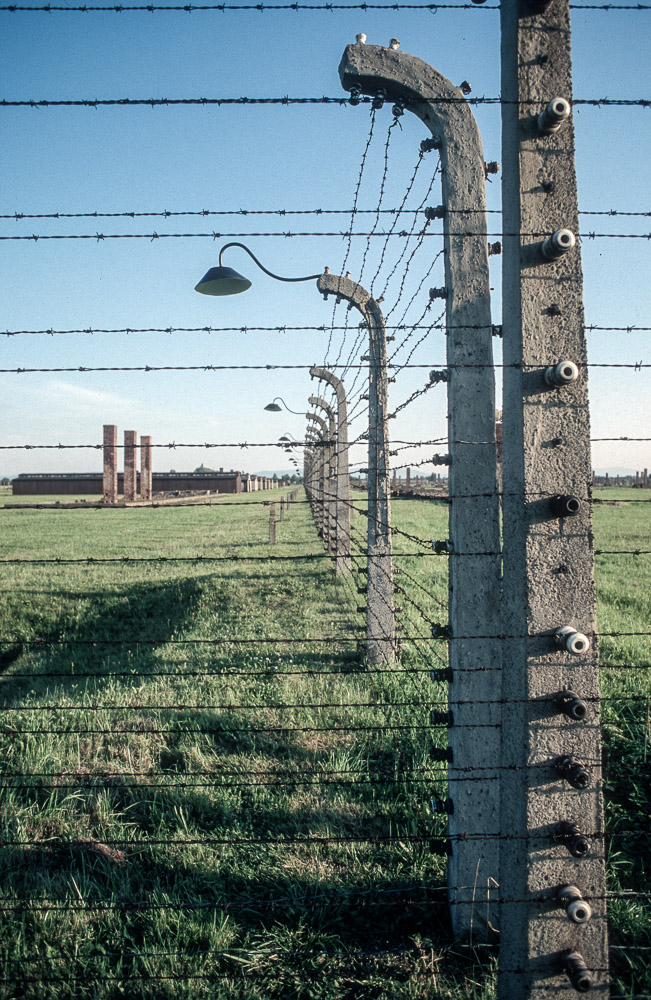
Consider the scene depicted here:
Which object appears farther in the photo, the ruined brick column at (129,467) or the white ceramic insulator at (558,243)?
the ruined brick column at (129,467)

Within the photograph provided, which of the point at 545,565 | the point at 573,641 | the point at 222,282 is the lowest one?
the point at 573,641

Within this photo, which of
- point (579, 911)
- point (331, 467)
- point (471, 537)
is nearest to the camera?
point (579, 911)

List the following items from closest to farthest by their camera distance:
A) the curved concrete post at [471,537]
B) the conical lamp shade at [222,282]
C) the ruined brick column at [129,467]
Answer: the curved concrete post at [471,537] → the conical lamp shade at [222,282] → the ruined brick column at [129,467]

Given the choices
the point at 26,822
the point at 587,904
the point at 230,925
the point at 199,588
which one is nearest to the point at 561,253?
the point at 587,904

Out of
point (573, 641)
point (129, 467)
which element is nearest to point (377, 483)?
point (573, 641)

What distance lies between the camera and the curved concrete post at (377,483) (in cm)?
479

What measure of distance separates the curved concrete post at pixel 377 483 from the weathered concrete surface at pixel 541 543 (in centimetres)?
273

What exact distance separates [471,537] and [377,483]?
2470 mm

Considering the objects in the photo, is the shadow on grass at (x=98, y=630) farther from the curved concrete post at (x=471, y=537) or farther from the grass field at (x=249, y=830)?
the curved concrete post at (x=471, y=537)

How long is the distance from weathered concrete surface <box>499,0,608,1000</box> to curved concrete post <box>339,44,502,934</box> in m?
0.38

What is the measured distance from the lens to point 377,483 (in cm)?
478

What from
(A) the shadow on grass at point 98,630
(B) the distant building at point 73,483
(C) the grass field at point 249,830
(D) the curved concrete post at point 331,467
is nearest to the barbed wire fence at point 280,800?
(C) the grass field at point 249,830

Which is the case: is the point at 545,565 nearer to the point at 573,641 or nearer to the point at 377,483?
the point at 573,641

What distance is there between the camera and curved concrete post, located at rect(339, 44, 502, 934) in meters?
2.30
